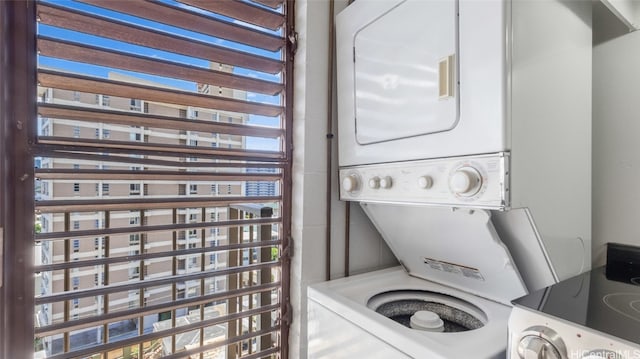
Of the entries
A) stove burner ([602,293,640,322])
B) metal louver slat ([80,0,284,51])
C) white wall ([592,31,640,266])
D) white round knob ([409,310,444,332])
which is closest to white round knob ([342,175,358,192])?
white round knob ([409,310,444,332])

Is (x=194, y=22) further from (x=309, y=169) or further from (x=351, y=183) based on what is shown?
(x=351, y=183)

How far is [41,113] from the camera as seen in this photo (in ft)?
3.81

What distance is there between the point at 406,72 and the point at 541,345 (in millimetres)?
1021

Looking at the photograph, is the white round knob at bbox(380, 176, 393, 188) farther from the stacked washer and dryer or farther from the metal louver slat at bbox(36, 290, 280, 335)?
the metal louver slat at bbox(36, 290, 280, 335)

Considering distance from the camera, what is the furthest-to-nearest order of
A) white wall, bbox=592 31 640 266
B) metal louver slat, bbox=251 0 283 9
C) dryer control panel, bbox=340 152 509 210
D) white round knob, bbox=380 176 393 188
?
metal louver slat, bbox=251 0 283 9 < white wall, bbox=592 31 640 266 < white round knob, bbox=380 176 393 188 < dryer control panel, bbox=340 152 509 210

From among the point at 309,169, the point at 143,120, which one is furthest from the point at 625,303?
the point at 143,120

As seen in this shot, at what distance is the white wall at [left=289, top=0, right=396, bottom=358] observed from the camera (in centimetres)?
167

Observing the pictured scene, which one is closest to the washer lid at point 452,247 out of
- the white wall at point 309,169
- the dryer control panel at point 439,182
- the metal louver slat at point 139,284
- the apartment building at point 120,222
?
the dryer control panel at point 439,182

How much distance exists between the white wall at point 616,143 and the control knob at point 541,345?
1.14 metres

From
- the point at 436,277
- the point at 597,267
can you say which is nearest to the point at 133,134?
the point at 436,277

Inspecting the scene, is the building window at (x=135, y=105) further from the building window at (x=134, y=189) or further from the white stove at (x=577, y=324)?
the white stove at (x=577, y=324)

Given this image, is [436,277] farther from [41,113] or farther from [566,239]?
[41,113]

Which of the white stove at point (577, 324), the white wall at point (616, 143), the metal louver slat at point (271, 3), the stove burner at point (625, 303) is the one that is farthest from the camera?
the metal louver slat at point (271, 3)

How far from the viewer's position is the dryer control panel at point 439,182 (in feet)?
3.32
